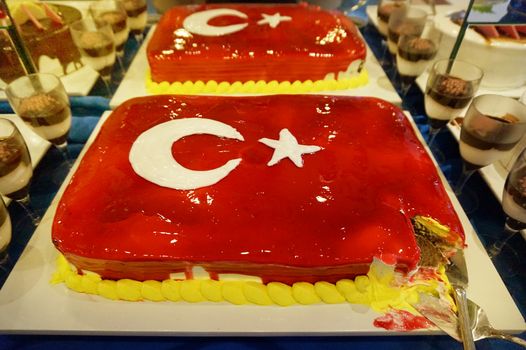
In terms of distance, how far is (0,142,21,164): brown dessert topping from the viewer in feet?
5.15

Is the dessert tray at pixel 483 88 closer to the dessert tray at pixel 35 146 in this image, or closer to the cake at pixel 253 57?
the cake at pixel 253 57

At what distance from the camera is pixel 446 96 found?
6.50 ft

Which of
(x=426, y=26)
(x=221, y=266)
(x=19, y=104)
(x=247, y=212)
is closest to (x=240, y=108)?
(x=247, y=212)

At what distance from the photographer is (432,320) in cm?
138

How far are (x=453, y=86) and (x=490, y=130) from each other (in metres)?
0.43

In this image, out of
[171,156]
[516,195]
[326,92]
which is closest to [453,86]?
[516,195]

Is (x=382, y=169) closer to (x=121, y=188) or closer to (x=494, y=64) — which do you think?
(x=121, y=188)

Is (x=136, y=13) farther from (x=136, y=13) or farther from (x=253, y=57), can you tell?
(x=253, y=57)

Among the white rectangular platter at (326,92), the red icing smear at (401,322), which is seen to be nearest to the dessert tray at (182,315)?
the red icing smear at (401,322)

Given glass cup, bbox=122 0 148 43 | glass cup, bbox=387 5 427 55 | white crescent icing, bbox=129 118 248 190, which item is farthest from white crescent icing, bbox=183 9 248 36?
white crescent icing, bbox=129 118 248 190

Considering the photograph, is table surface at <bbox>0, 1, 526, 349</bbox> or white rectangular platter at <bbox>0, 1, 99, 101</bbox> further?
white rectangular platter at <bbox>0, 1, 99, 101</bbox>

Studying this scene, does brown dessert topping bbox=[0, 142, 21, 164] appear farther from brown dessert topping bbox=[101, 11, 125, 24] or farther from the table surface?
brown dessert topping bbox=[101, 11, 125, 24]

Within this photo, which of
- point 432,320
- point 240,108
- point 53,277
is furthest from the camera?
point 240,108

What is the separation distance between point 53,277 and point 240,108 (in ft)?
3.66
